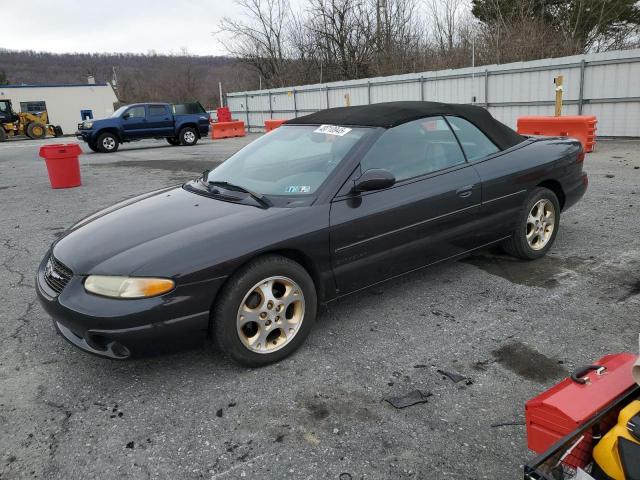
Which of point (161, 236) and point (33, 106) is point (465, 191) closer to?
point (161, 236)

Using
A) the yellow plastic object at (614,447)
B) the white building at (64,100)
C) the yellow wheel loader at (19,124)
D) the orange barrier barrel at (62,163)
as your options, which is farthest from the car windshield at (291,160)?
the white building at (64,100)

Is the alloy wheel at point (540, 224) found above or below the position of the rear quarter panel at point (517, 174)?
below

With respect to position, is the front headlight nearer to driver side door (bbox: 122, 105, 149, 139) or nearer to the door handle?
the door handle

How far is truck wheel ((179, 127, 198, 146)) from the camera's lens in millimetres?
20266

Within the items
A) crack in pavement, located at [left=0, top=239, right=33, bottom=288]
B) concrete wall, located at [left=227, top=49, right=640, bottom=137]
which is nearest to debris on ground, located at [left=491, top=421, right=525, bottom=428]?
crack in pavement, located at [left=0, top=239, right=33, bottom=288]

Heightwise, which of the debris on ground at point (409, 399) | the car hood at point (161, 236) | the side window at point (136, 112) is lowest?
the debris on ground at point (409, 399)

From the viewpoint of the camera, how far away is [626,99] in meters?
12.5

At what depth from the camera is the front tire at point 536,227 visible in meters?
4.29

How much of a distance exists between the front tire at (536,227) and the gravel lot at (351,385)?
14cm

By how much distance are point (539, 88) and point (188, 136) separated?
13.0 metres

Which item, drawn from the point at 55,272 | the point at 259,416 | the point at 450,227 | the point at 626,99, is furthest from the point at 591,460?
the point at 626,99

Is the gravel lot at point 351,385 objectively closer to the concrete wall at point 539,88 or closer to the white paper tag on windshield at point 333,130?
the white paper tag on windshield at point 333,130

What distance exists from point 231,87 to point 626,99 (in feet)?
131

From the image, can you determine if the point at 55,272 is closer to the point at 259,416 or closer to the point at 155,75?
the point at 259,416
